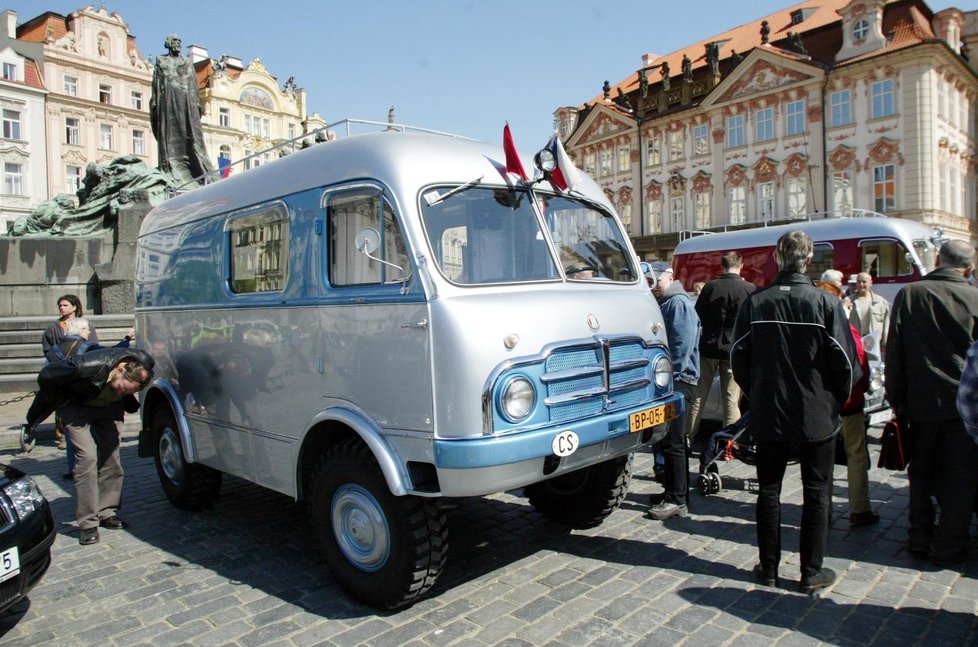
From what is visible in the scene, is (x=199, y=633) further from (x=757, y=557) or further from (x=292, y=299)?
(x=757, y=557)

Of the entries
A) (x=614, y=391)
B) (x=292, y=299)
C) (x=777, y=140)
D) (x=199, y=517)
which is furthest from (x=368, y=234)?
(x=777, y=140)

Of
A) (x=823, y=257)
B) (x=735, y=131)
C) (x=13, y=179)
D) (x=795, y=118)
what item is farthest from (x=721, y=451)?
(x=13, y=179)

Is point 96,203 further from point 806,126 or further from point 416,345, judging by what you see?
point 806,126

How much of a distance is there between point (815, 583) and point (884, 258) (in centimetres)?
1456

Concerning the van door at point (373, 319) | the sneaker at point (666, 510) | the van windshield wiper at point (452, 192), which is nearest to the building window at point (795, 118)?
the sneaker at point (666, 510)

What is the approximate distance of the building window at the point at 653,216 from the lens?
155ft

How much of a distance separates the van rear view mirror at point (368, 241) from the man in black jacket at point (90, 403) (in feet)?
8.49

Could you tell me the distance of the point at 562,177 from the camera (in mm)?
4977

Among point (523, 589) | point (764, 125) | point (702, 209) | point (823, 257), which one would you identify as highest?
point (764, 125)

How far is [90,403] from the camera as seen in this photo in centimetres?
582

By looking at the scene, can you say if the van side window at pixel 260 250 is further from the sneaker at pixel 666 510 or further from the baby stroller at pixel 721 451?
the baby stroller at pixel 721 451

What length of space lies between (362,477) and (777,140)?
40.8m

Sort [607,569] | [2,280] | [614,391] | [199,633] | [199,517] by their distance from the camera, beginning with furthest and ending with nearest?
[2,280], [199,517], [607,569], [614,391], [199,633]

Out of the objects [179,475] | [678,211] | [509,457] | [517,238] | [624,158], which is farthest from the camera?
[624,158]
